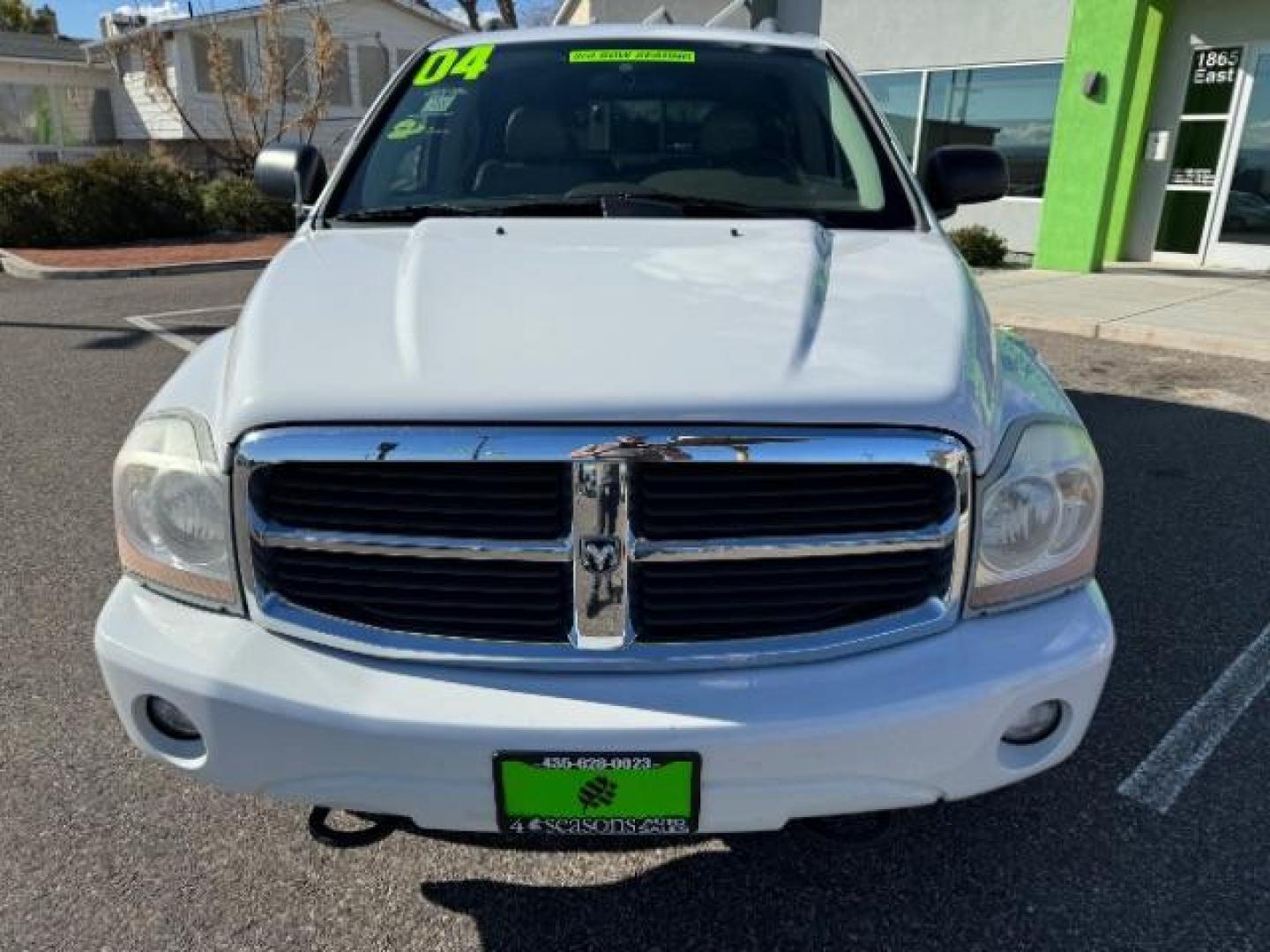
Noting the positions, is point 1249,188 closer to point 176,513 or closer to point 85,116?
point 176,513

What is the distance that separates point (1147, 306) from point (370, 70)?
25030mm

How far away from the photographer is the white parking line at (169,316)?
788 centimetres

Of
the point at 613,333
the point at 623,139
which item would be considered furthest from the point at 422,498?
the point at 623,139

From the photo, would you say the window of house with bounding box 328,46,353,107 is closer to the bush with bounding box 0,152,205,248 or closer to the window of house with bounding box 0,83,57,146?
the window of house with bounding box 0,83,57,146

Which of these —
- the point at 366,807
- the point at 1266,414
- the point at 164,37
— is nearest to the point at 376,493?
the point at 366,807

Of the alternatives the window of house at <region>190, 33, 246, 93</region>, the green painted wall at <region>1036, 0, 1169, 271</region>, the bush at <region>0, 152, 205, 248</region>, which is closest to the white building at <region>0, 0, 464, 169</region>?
the window of house at <region>190, 33, 246, 93</region>

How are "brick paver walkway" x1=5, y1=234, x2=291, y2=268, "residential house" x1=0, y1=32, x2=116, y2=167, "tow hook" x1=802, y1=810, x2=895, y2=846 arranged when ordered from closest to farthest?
"tow hook" x1=802, y1=810, x2=895, y2=846
"brick paver walkway" x1=5, y1=234, x2=291, y2=268
"residential house" x1=0, y1=32, x2=116, y2=167

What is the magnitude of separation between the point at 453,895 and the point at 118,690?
2.78 ft

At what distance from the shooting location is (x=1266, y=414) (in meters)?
5.78

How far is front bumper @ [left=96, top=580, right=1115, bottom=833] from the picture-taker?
1612mm

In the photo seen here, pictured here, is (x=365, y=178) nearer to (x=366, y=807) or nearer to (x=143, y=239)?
(x=366, y=807)

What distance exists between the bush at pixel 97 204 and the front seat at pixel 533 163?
1451 centimetres

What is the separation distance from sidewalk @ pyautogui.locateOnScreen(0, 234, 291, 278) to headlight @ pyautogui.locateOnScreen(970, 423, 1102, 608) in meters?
13.0

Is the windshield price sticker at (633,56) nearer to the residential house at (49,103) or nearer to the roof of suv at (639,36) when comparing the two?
the roof of suv at (639,36)
